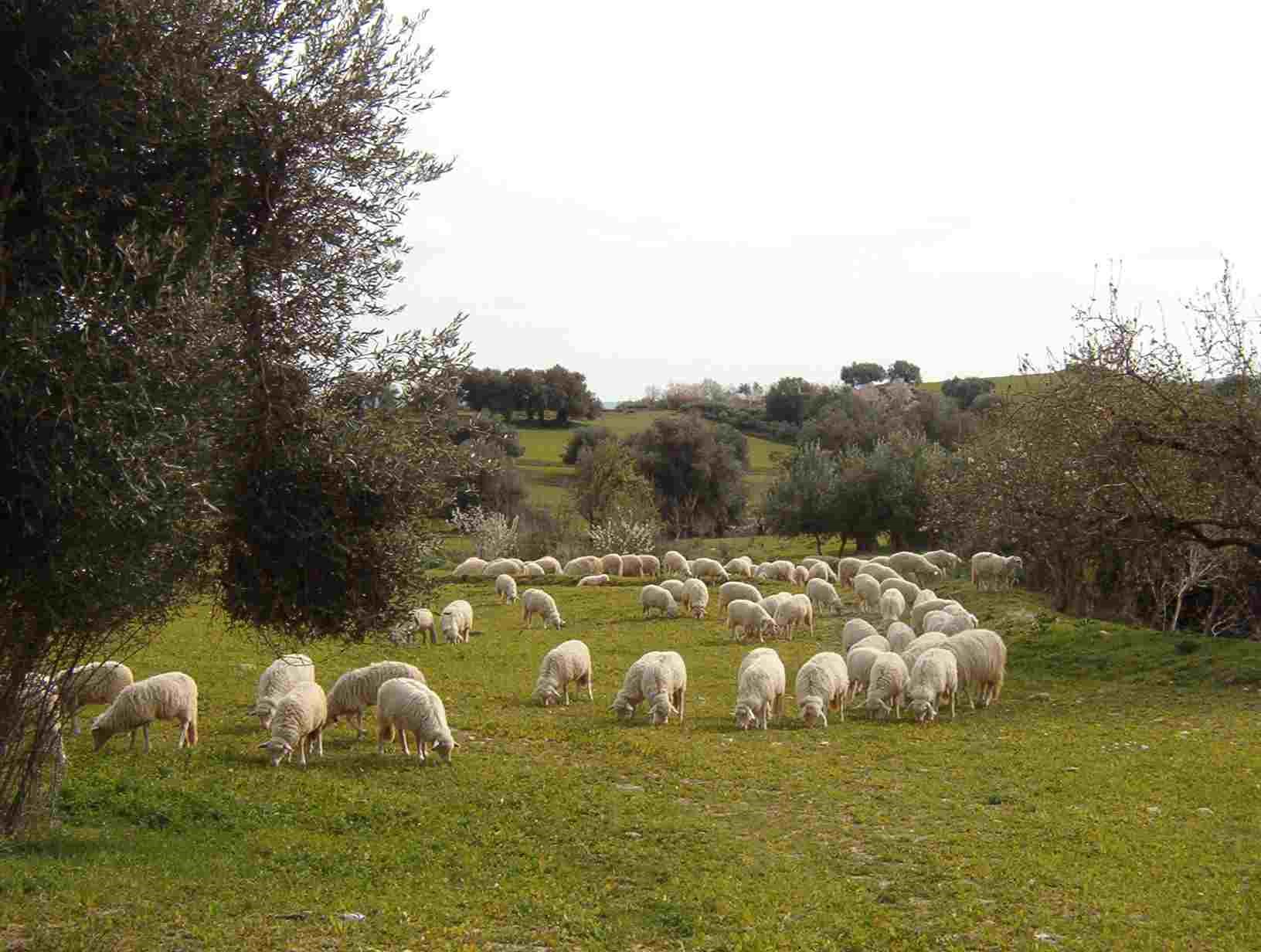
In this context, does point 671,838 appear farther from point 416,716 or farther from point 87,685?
point 87,685

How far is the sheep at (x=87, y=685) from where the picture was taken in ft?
32.3

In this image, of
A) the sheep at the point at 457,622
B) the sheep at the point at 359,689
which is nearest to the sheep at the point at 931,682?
the sheep at the point at 359,689

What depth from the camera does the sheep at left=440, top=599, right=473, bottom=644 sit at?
26.1 meters

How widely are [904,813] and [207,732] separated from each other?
30.3 feet

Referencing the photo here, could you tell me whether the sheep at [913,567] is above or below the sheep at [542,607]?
above

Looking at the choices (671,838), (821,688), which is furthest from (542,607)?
(671,838)

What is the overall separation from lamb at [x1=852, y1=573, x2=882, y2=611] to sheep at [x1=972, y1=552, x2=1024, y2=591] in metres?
4.94

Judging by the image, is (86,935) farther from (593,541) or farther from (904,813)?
(593,541)

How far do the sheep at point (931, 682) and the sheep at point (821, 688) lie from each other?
1.05 meters

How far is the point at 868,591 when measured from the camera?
32750 millimetres

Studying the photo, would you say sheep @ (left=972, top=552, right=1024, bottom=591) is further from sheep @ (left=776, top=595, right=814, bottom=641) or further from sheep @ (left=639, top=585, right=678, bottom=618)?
sheep @ (left=639, top=585, right=678, bottom=618)

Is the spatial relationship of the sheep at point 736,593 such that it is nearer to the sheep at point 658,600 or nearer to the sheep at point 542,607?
the sheep at point 658,600

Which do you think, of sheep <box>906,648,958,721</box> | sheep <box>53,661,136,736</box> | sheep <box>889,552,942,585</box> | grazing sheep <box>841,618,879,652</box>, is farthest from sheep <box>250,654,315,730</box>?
sheep <box>889,552,942,585</box>

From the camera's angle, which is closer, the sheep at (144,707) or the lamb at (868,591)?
the sheep at (144,707)
